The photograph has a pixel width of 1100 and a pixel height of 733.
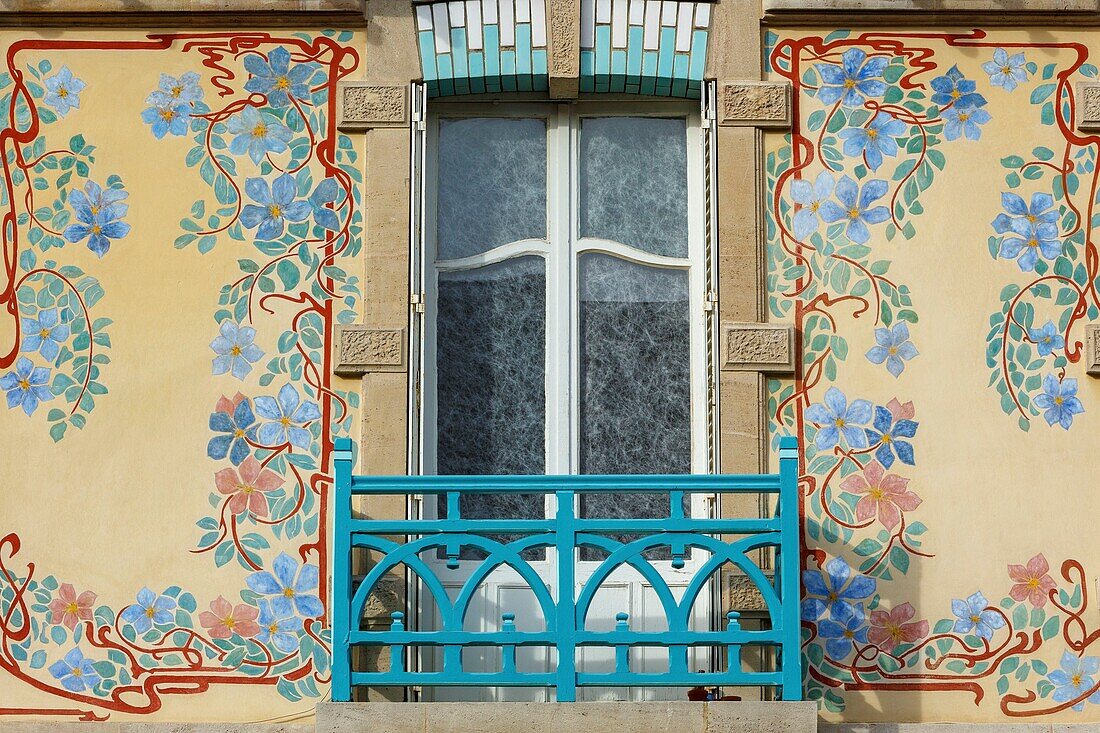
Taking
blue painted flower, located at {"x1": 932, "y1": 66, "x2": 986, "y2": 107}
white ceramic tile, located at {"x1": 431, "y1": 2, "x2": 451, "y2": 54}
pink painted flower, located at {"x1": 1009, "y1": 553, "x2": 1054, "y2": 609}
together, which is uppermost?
white ceramic tile, located at {"x1": 431, "y1": 2, "x2": 451, "y2": 54}

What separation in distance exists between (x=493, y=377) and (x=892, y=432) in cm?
163

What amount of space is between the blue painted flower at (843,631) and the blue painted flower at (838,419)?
2.20 ft

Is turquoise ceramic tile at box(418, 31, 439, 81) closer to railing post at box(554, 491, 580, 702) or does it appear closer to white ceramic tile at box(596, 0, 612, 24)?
white ceramic tile at box(596, 0, 612, 24)

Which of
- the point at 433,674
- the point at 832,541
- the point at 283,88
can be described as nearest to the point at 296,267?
the point at 283,88

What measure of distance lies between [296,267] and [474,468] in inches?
43.2

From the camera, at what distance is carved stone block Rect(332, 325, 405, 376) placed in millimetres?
7965

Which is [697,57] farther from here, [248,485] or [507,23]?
[248,485]

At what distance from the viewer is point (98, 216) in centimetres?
819

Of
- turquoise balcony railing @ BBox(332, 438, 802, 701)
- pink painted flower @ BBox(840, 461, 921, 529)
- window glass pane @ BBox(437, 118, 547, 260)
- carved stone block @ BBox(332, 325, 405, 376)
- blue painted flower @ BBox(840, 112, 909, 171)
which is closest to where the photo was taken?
turquoise balcony railing @ BBox(332, 438, 802, 701)

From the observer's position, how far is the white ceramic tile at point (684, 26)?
8273 mm

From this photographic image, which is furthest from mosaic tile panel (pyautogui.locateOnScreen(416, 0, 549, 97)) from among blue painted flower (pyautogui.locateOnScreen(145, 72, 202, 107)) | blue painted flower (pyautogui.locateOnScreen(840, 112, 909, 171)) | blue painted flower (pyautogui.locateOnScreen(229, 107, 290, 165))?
blue painted flower (pyautogui.locateOnScreen(840, 112, 909, 171))

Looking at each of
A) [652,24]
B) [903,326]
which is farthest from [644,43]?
[903,326]

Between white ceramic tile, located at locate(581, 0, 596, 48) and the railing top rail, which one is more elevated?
white ceramic tile, located at locate(581, 0, 596, 48)

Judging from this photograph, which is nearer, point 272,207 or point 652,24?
point 272,207
